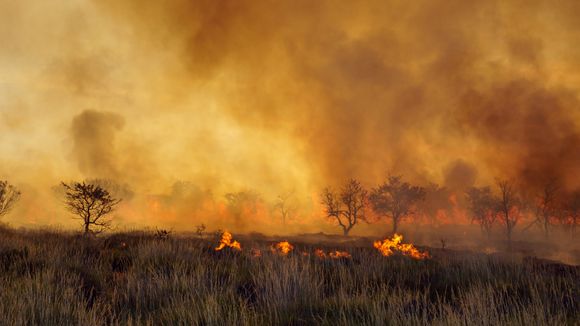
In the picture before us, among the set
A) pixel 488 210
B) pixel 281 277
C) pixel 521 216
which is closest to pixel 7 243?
pixel 281 277

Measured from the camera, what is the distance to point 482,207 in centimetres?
8038

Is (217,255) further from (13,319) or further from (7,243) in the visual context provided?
(13,319)

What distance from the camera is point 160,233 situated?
62.6 feet

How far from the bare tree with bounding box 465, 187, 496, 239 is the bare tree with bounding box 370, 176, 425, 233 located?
14734mm

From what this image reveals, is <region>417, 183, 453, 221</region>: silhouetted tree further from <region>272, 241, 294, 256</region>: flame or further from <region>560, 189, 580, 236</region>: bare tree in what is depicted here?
<region>272, 241, 294, 256</region>: flame

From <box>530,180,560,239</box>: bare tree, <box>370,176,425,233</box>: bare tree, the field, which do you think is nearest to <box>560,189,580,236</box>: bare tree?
<box>530,180,560,239</box>: bare tree

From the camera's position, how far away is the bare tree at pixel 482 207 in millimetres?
79688

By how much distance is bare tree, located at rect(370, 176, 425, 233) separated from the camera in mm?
73812

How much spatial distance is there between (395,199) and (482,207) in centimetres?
2065

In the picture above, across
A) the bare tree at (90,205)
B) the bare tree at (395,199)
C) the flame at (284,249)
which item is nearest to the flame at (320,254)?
the flame at (284,249)

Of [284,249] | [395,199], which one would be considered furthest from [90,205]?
[395,199]

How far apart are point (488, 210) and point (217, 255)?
79.8 meters

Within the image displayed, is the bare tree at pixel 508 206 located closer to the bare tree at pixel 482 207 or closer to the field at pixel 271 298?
the bare tree at pixel 482 207

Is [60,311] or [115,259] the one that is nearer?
[60,311]
